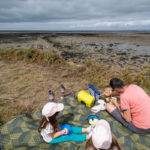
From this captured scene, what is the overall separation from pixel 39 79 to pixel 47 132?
12.3ft

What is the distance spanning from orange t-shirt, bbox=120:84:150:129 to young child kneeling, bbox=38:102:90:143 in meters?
1.14

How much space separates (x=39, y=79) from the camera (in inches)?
223

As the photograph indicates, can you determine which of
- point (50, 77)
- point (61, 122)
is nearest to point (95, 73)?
point (50, 77)

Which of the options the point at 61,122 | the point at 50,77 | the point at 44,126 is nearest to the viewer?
the point at 44,126

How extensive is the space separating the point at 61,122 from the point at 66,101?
0.88 metres

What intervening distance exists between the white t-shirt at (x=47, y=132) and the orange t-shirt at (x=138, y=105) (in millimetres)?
1673

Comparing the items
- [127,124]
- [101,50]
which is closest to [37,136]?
[127,124]

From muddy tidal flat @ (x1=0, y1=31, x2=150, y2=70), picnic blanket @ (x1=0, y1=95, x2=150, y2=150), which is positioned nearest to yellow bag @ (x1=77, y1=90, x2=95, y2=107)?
picnic blanket @ (x1=0, y1=95, x2=150, y2=150)

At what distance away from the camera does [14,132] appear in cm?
249

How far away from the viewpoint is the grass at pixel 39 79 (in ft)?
12.8

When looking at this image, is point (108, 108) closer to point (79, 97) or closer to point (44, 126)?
point (79, 97)

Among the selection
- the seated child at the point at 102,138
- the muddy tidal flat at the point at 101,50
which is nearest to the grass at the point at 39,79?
the muddy tidal flat at the point at 101,50

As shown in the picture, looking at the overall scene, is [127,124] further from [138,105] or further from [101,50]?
[101,50]

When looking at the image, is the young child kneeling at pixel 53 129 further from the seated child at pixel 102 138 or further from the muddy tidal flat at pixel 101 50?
the muddy tidal flat at pixel 101 50
